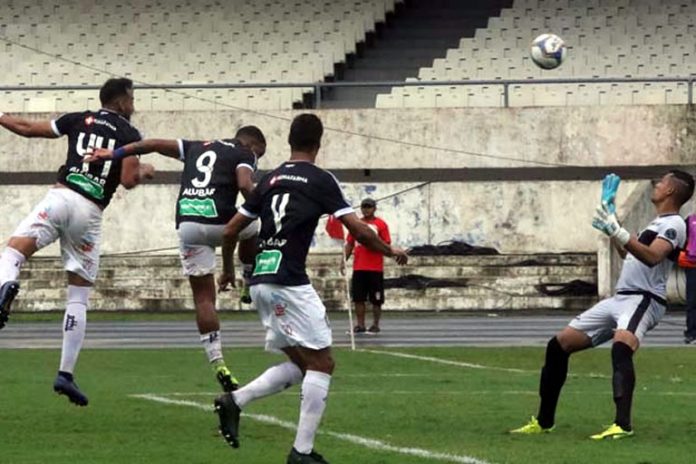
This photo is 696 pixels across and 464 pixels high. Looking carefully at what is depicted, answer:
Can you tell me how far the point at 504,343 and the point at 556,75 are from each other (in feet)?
50.5

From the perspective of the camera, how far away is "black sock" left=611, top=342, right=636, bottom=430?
11.9 meters

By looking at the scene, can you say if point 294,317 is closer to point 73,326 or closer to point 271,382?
point 271,382

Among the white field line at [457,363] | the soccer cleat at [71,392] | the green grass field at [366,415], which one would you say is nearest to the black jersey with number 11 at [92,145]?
the soccer cleat at [71,392]

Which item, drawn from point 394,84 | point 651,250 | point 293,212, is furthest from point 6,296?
point 394,84

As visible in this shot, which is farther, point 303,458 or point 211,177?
point 211,177

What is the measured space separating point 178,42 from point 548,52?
10442mm

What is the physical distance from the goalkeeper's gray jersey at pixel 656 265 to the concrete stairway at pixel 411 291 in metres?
19.9

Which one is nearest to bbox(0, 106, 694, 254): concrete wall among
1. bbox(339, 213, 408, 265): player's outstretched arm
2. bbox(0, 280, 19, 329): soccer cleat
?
bbox(0, 280, 19, 329): soccer cleat

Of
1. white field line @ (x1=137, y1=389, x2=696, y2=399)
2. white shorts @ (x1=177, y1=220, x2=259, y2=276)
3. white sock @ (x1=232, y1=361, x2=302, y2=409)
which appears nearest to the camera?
white sock @ (x1=232, y1=361, x2=302, y2=409)

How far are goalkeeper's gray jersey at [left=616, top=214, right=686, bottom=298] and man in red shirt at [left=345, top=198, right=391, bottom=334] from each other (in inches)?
499

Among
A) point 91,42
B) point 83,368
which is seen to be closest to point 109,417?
point 83,368

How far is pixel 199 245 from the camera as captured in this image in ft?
44.9

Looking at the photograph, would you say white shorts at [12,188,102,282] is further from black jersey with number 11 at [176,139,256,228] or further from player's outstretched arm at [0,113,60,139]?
black jersey with number 11 at [176,139,256,228]

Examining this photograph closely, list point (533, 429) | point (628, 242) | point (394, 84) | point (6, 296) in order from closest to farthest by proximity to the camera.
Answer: point (628, 242) → point (533, 429) → point (6, 296) → point (394, 84)
